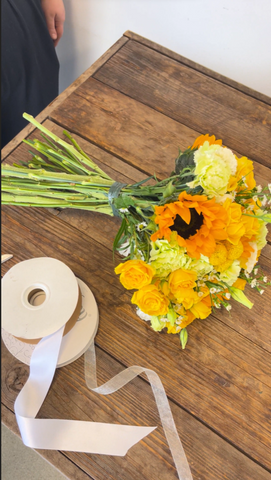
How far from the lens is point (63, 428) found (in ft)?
2.21

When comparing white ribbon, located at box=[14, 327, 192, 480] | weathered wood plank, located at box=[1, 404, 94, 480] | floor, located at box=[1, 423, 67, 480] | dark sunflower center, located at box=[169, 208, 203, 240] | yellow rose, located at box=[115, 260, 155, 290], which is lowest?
floor, located at box=[1, 423, 67, 480]

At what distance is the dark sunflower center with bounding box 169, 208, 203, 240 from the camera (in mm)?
611

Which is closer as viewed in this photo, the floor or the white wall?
the white wall

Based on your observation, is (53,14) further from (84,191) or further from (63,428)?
(63,428)

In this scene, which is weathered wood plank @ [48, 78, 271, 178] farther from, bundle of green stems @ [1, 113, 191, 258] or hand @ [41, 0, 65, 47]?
hand @ [41, 0, 65, 47]

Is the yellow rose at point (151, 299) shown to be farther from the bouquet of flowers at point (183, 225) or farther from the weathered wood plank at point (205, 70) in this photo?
the weathered wood plank at point (205, 70)

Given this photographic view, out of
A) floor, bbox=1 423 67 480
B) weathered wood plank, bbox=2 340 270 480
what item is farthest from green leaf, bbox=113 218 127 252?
floor, bbox=1 423 67 480

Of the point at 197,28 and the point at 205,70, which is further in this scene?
the point at 197,28

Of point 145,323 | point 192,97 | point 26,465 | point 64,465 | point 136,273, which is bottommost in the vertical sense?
point 26,465

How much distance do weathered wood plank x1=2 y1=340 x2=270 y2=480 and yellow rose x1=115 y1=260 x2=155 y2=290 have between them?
0.68ft

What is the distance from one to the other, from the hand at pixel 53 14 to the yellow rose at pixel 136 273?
1041 mm

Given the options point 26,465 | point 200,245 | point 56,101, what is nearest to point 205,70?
point 56,101

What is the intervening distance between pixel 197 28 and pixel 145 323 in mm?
1057

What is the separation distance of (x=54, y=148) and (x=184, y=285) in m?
0.48
